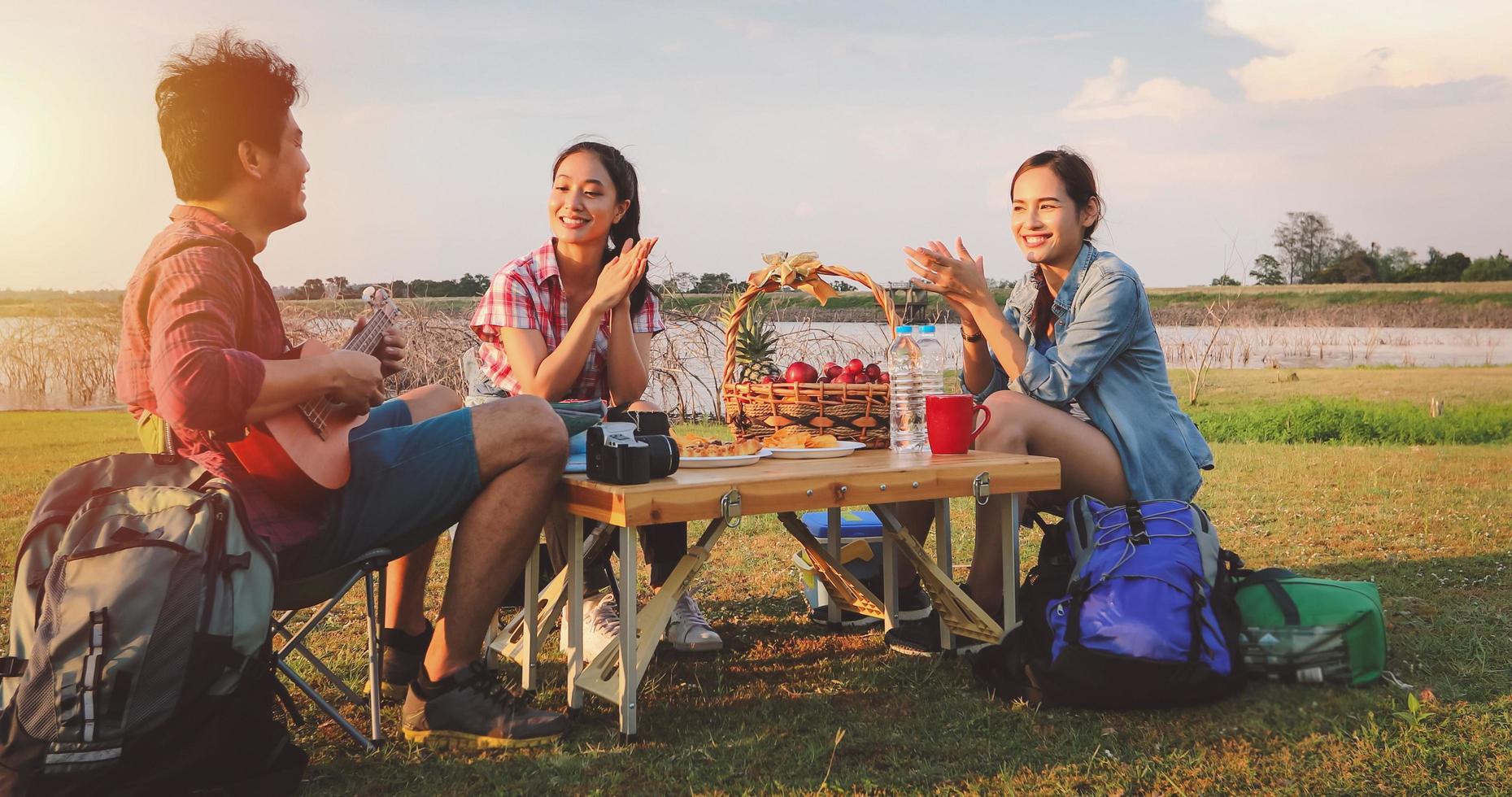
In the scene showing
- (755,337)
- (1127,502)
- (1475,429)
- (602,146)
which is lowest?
(1475,429)

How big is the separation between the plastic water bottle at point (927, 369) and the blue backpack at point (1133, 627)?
0.55 meters

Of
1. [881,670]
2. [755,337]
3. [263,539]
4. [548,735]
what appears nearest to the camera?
[263,539]

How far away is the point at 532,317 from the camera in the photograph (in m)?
3.46

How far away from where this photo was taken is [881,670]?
3.19 metres

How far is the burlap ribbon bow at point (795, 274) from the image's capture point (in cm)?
341

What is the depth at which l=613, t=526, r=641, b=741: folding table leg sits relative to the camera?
2.45 metres

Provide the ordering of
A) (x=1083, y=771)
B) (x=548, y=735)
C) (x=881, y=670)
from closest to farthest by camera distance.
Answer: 1. (x=1083, y=771)
2. (x=548, y=735)
3. (x=881, y=670)

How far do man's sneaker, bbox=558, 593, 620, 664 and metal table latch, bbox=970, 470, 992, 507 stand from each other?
1.10m

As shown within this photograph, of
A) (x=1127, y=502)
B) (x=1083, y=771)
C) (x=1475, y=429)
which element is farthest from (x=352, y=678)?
(x=1475, y=429)

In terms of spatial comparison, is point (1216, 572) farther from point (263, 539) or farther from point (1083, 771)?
point (263, 539)

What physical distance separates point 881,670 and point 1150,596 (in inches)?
32.1

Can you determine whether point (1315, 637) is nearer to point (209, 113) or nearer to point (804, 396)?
point (804, 396)

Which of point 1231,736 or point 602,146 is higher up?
point 602,146

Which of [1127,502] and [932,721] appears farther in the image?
[1127,502]
